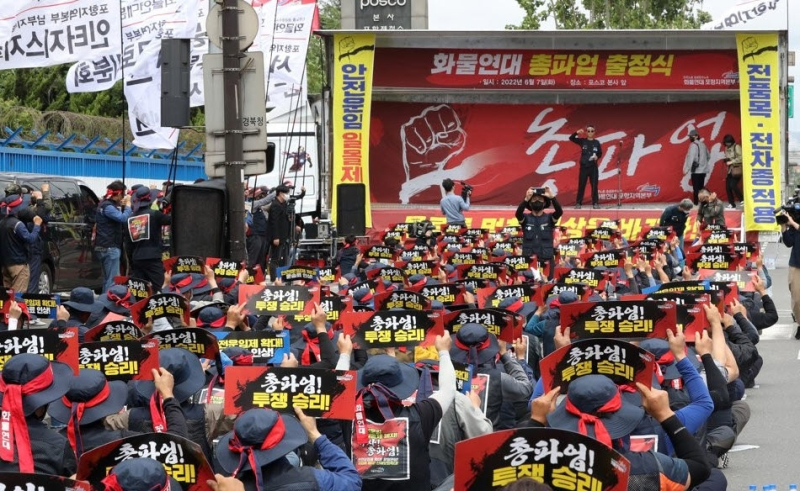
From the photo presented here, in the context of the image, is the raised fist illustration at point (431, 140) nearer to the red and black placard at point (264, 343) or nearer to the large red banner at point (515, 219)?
the large red banner at point (515, 219)

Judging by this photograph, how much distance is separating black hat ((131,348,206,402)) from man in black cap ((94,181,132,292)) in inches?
467

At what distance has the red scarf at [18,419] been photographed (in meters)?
6.05

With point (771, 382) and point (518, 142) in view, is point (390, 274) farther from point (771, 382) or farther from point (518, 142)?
point (518, 142)

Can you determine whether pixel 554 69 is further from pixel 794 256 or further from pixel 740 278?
pixel 740 278

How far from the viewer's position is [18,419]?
6.26 meters

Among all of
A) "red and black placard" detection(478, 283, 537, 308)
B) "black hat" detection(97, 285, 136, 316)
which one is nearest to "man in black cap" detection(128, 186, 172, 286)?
"black hat" detection(97, 285, 136, 316)

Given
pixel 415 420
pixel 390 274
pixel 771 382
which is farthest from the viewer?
pixel 390 274

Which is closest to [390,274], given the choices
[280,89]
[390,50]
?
[280,89]

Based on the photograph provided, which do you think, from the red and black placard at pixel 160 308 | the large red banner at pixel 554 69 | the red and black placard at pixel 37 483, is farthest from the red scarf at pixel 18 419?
the large red banner at pixel 554 69

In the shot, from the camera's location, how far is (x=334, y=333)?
9938 mm

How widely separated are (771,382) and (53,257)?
10.2m

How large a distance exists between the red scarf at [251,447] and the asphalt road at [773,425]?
4884 mm

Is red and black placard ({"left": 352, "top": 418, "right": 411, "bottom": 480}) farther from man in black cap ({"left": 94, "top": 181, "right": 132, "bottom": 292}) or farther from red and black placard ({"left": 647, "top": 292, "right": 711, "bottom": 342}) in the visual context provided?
man in black cap ({"left": 94, "top": 181, "right": 132, "bottom": 292})

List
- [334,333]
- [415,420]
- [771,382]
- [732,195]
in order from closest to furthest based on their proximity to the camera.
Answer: [415,420] → [334,333] → [771,382] → [732,195]
